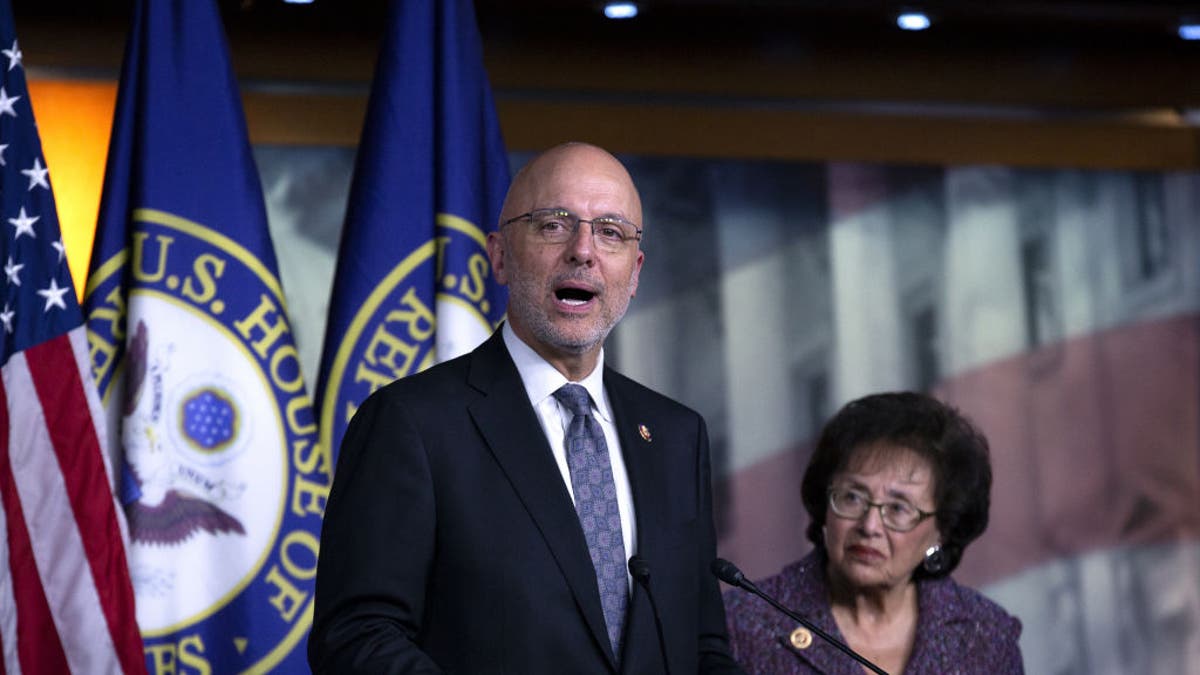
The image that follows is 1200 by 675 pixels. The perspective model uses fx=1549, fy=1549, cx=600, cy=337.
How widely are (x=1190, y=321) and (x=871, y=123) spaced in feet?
3.94

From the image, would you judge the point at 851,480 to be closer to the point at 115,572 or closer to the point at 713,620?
the point at 713,620

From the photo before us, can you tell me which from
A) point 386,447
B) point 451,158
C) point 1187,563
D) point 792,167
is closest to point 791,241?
point 792,167

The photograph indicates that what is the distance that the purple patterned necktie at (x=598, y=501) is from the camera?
1.99 meters

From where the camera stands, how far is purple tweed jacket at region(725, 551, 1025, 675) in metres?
3.11

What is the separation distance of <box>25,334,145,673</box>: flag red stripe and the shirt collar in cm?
156

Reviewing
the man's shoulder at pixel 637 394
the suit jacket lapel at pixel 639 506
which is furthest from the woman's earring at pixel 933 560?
the suit jacket lapel at pixel 639 506

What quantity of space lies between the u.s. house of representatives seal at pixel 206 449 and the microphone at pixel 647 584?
5.81ft

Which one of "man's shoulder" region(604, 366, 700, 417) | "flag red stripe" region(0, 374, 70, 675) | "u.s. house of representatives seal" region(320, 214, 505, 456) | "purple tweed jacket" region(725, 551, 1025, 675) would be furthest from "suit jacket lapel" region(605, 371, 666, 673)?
"flag red stripe" region(0, 374, 70, 675)

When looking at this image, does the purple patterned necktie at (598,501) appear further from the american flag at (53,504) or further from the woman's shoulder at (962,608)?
the american flag at (53,504)

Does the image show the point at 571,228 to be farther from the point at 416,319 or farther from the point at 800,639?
the point at 416,319

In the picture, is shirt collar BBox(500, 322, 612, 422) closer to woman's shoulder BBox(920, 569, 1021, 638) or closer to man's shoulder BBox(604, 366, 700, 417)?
man's shoulder BBox(604, 366, 700, 417)

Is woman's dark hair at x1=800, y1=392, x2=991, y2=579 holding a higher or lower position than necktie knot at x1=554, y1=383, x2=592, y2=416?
lower

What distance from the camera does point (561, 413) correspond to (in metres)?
2.12

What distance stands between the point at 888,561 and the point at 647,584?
4.31 ft
